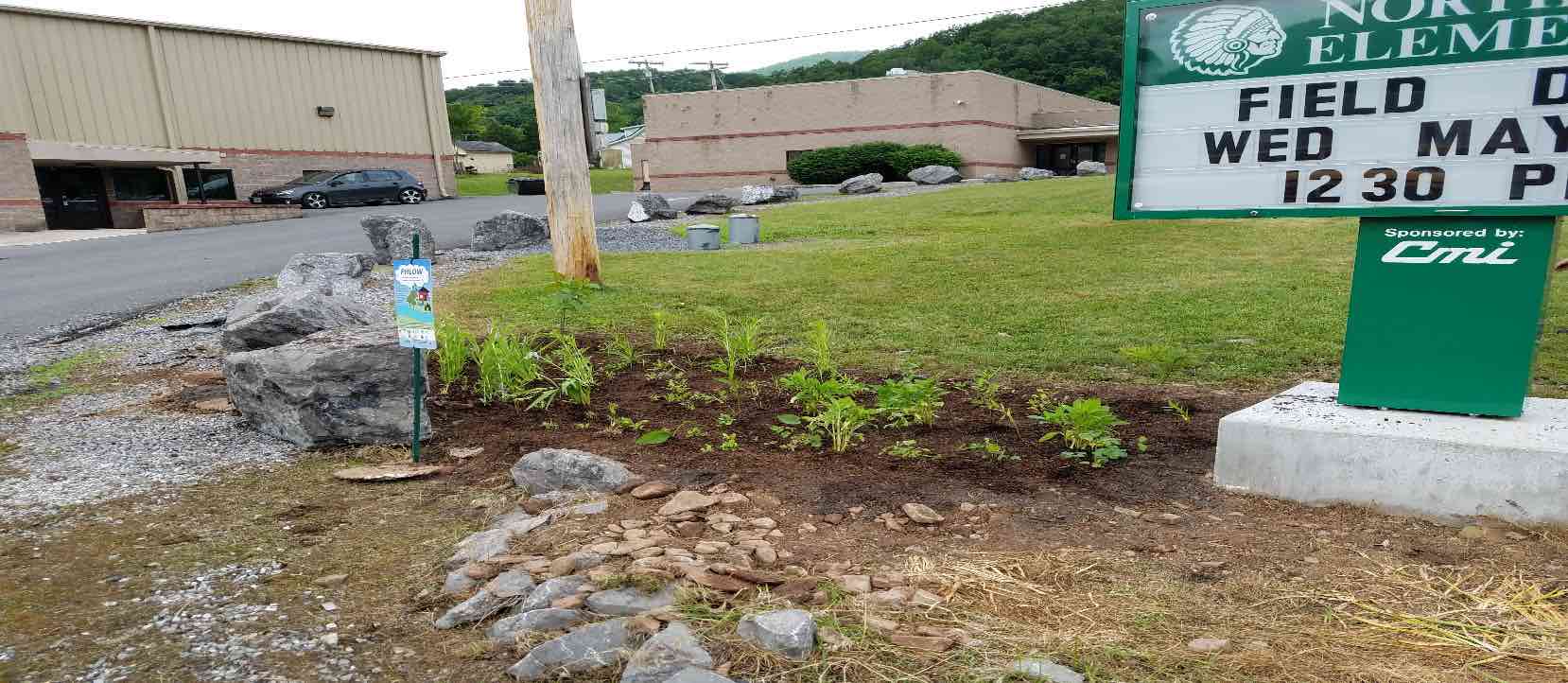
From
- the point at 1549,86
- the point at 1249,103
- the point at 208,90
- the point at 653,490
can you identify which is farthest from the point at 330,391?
the point at 208,90

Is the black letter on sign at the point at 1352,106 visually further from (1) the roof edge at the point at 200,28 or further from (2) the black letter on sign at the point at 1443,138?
(1) the roof edge at the point at 200,28

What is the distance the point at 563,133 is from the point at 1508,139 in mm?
7873

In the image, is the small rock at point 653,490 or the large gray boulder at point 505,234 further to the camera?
the large gray boulder at point 505,234

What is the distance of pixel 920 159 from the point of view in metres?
36.2

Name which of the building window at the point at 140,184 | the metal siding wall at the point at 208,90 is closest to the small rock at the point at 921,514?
the metal siding wall at the point at 208,90

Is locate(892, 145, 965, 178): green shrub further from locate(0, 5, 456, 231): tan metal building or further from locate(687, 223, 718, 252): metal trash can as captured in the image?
locate(687, 223, 718, 252): metal trash can

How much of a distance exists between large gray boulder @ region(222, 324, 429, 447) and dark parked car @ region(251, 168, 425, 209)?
2555 centimetres

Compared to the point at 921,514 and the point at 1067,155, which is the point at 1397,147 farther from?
the point at 1067,155

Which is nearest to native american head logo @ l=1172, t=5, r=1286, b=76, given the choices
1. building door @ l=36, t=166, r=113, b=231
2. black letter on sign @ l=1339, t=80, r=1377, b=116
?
black letter on sign @ l=1339, t=80, r=1377, b=116

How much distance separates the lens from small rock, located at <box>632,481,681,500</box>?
382cm

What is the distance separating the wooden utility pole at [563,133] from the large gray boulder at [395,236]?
3453 millimetres

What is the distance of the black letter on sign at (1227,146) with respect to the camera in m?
4.10

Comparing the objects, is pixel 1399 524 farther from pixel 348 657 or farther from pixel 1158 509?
pixel 348 657

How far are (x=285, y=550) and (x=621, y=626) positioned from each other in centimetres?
165
